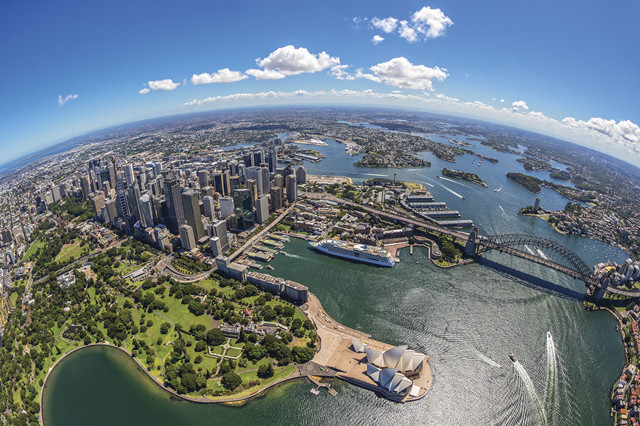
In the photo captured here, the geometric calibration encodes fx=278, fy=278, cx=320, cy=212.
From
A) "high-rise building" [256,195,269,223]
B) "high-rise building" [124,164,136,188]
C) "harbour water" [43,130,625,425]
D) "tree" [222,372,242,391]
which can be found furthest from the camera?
"high-rise building" [124,164,136,188]

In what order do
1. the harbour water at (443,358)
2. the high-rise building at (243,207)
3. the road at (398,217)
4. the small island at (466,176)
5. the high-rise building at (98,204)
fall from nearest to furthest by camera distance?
the harbour water at (443,358)
the road at (398,217)
the high-rise building at (243,207)
the high-rise building at (98,204)
the small island at (466,176)

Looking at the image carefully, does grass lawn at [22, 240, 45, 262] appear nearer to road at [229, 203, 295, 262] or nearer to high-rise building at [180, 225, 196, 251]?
high-rise building at [180, 225, 196, 251]

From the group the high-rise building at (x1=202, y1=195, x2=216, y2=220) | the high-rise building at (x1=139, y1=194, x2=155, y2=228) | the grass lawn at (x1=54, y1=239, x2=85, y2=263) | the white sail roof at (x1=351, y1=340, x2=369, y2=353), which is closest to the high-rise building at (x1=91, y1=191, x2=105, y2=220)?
the grass lawn at (x1=54, y1=239, x2=85, y2=263)

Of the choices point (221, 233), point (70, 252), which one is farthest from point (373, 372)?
point (70, 252)

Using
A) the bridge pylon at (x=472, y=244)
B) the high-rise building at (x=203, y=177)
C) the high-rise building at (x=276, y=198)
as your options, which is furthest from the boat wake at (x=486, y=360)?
the high-rise building at (x=203, y=177)

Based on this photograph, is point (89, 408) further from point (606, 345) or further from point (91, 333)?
point (606, 345)

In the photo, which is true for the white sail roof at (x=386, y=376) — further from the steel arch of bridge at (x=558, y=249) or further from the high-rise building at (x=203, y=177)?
the high-rise building at (x=203, y=177)
